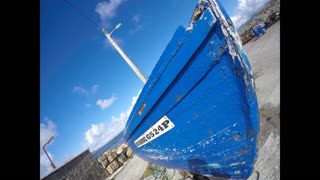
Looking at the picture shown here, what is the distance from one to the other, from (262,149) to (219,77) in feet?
6.89

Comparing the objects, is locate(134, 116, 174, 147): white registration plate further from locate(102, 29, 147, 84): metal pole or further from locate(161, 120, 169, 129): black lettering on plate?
locate(102, 29, 147, 84): metal pole

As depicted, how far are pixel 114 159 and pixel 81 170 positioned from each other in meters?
2.57

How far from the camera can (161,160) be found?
154 inches

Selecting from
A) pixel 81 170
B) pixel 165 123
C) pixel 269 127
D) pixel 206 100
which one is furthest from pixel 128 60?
pixel 206 100

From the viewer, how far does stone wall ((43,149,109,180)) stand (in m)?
7.21

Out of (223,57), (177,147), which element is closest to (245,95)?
(223,57)

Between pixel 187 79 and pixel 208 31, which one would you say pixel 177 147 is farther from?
pixel 208 31

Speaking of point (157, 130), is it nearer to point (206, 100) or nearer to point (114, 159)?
point (206, 100)

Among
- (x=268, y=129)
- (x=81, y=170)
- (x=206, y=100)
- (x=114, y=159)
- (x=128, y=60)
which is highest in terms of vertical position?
(x=128, y=60)

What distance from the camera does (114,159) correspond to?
10.4m

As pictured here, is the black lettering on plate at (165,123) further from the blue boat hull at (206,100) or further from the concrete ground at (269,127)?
the concrete ground at (269,127)

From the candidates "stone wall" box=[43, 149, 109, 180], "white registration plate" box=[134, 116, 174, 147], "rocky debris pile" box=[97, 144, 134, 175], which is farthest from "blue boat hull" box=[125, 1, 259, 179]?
"rocky debris pile" box=[97, 144, 134, 175]

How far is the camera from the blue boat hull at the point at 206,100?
2232 mm

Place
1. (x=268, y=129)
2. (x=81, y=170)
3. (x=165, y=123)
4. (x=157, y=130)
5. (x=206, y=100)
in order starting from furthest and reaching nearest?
(x=81, y=170)
(x=268, y=129)
(x=157, y=130)
(x=165, y=123)
(x=206, y=100)
